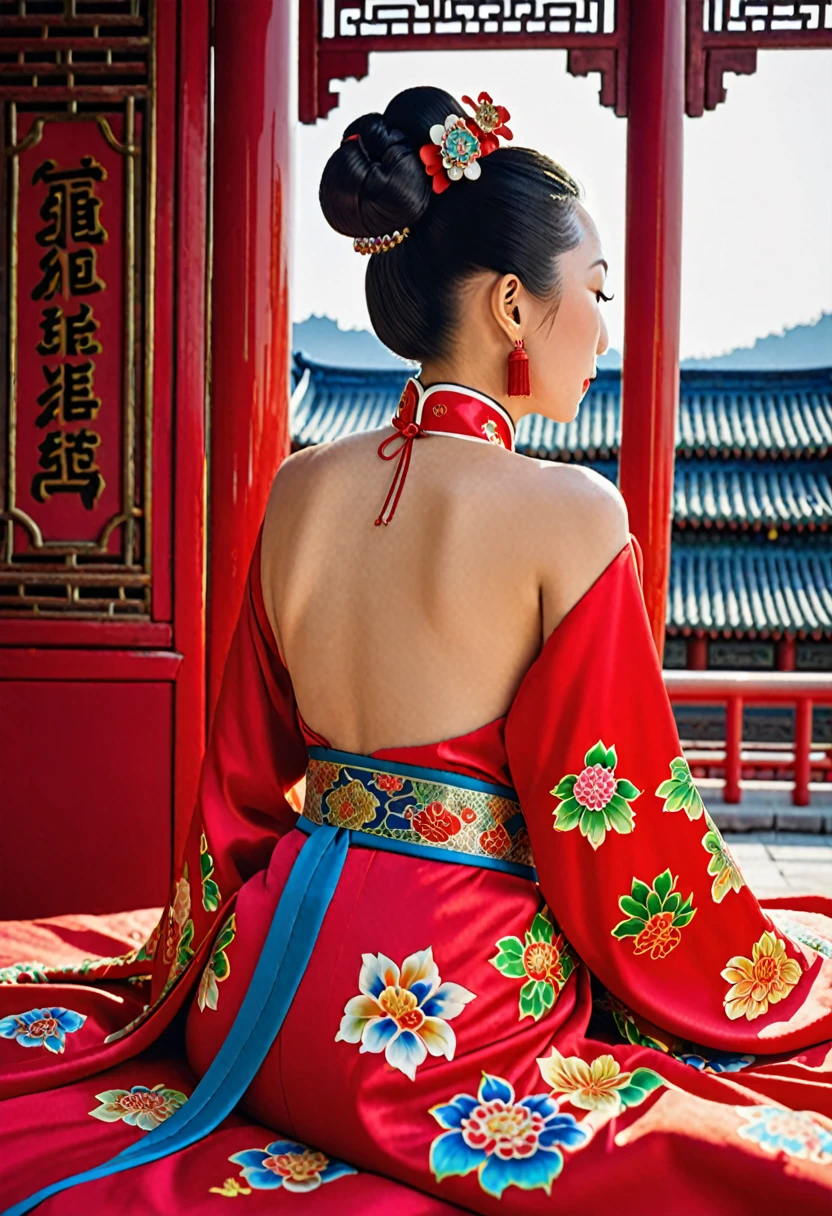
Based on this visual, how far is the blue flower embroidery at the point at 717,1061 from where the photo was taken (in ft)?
5.43

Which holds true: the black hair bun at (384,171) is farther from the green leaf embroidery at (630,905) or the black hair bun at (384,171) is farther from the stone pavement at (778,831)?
the stone pavement at (778,831)

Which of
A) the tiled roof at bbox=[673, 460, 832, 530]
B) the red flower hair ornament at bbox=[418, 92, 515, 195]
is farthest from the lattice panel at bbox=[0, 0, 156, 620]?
the tiled roof at bbox=[673, 460, 832, 530]

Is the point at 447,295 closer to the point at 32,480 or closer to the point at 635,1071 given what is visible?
the point at 635,1071

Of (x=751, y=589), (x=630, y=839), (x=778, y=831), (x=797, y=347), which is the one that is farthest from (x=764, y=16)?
(x=797, y=347)

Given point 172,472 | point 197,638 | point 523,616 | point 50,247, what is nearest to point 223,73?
point 50,247

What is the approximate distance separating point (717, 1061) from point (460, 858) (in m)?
0.46

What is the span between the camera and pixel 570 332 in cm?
176

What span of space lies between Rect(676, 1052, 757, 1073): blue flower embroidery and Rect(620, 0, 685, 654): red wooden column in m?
1.80

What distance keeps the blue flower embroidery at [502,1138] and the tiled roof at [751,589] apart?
12.8 metres

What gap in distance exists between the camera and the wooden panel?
10.2ft

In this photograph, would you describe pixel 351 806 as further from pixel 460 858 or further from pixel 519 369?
pixel 519 369

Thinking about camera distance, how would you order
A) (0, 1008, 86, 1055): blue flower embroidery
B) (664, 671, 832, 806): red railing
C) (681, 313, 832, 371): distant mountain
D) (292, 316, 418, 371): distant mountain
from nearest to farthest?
(0, 1008, 86, 1055): blue flower embroidery → (664, 671, 832, 806): red railing → (681, 313, 832, 371): distant mountain → (292, 316, 418, 371): distant mountain

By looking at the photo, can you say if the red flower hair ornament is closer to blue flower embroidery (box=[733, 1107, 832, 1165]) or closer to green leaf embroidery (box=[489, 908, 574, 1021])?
green leaf embroidery (box=[489, 908, 574, 1021])

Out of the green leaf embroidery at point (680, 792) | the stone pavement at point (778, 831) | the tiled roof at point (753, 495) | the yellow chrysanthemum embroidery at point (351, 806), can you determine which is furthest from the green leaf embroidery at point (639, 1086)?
the tiled roof at point (753, 495)
